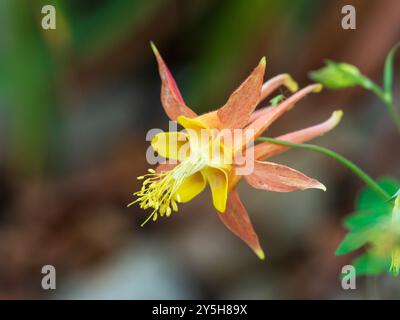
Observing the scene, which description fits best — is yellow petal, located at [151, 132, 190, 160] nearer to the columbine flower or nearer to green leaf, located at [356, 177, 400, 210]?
the columbine flower

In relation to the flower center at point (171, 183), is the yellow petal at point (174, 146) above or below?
above

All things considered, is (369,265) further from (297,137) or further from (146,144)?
(146,144)

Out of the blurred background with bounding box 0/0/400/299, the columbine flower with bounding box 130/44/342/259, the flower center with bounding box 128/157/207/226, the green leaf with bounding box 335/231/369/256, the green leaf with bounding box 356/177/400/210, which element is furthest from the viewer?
the blurred background with bounding box 0/0/400/299

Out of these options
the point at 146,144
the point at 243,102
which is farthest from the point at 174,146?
the point at 146,144

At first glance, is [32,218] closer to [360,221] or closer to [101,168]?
[101,168]

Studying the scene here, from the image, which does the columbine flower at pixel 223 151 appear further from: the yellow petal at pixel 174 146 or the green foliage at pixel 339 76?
the green foliage at pixel 339 76

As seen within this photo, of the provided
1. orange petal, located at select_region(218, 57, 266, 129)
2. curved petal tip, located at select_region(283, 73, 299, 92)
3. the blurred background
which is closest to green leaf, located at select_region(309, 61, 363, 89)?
curved petal tip, located at select_region(283, 73, 299, 92)

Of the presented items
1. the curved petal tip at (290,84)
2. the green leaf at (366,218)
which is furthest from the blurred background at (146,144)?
the curved petal tip at (290,84)
